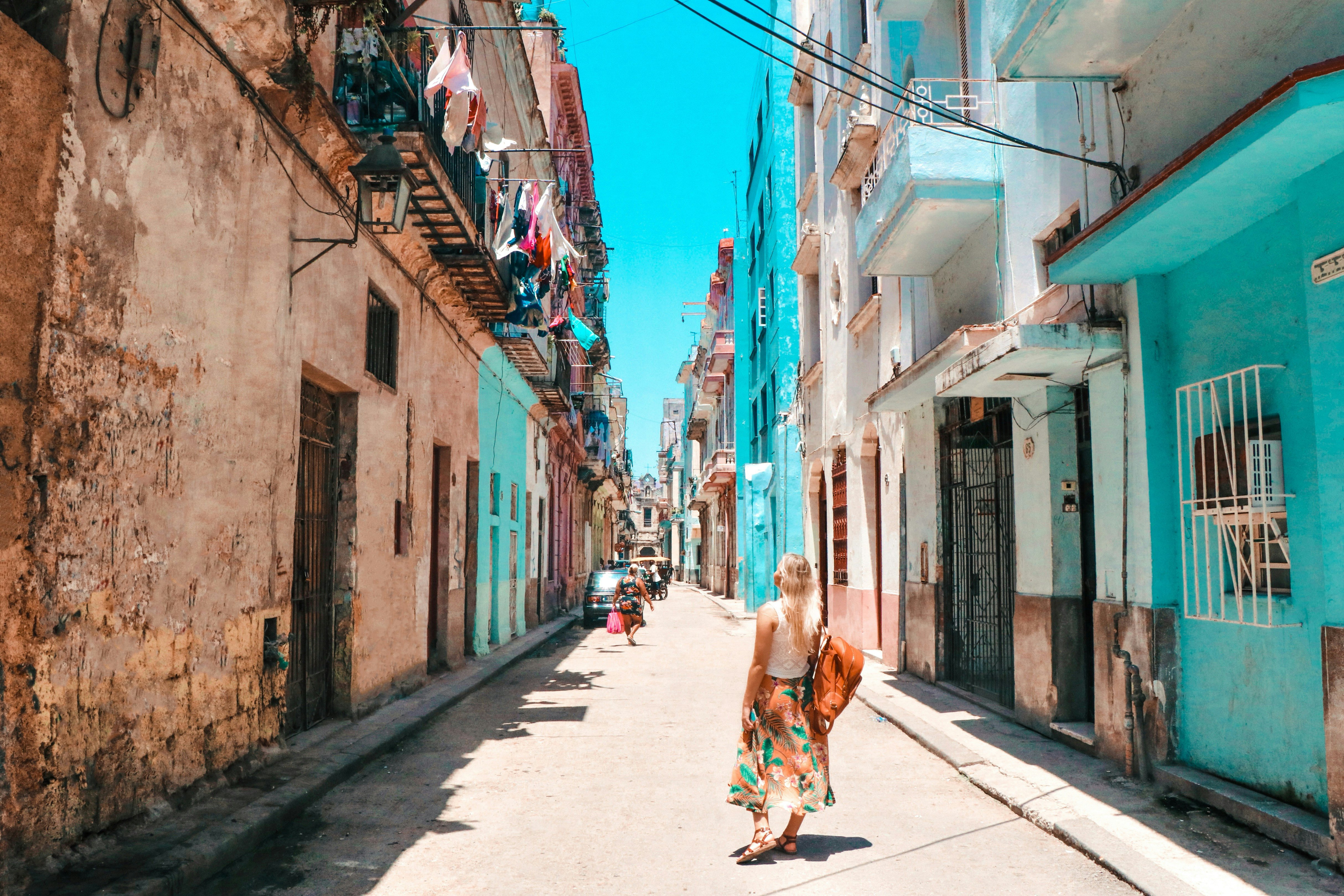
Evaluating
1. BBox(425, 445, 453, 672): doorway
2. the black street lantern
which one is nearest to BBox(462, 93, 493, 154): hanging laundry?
the black street lantern

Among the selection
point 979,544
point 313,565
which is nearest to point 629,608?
point 979,544

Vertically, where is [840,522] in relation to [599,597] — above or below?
above

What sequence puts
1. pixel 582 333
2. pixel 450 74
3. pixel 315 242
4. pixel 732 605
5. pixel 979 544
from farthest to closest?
1. pixel 732 605
2. pixel 582 333
3. pixel 979 544
4. pixel 450 74
5. pixel 315 242

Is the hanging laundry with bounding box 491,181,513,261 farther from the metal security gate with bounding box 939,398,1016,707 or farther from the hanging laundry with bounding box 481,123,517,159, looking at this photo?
the metal security gate with bounding box 939,398,1016,707

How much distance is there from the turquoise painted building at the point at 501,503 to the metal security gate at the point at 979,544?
7.48 m

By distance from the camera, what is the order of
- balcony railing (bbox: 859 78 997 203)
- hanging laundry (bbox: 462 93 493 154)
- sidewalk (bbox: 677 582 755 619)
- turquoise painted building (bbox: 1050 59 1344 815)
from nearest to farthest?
1. turquoise painted building (bbox: 1050 59 1344 815)
2. balcony railing (bbox: 859 78 997 203)
3. hanging laundry (bbox: 462 93 493 154)
4. sidewalk (bbox: 677 582 755 619)

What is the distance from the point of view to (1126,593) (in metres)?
7.38

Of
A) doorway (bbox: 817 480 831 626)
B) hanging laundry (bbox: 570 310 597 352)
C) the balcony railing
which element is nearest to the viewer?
the balcony railing

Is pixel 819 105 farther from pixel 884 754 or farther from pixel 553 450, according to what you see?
pixel 884 754

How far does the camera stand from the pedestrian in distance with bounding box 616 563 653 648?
19.7 metres

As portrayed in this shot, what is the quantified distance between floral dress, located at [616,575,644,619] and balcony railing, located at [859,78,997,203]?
10.2 m

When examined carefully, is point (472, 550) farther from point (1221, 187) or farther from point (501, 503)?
point (1221, 187)

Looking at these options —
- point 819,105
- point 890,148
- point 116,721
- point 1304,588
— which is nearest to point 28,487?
point 116,721

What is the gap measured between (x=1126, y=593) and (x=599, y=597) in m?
18.5
